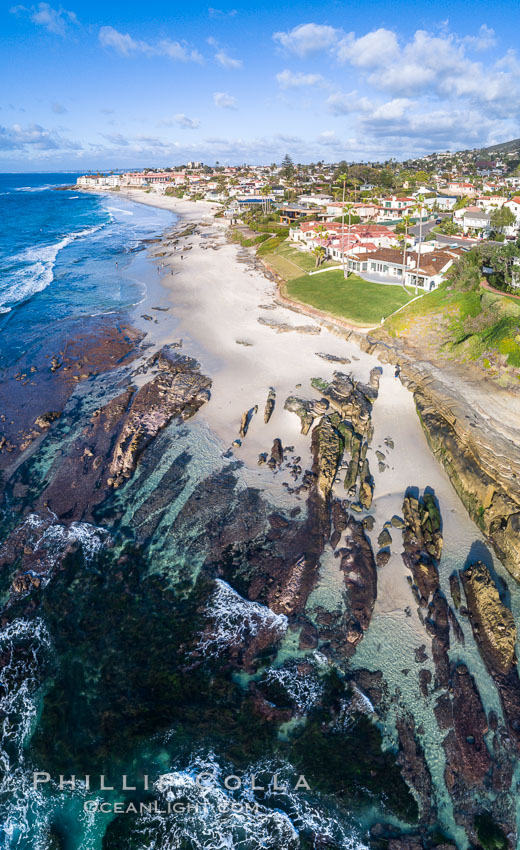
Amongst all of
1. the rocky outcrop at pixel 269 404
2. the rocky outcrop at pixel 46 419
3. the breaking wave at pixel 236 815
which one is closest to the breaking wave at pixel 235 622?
the breaking wave at pixel 236 815

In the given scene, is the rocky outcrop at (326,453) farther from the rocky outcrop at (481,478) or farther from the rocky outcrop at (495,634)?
the rocky outcrop at (495,634)

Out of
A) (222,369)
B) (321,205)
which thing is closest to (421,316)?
(222,369)

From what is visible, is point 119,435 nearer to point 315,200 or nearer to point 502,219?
point 502,219

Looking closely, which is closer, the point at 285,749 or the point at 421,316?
the point at 285,749

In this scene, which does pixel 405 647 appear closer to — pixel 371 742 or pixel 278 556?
pixel 371 742

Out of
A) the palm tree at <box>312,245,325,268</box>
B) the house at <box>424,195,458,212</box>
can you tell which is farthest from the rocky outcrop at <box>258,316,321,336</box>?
the house at <box>424,195,458,212</box>

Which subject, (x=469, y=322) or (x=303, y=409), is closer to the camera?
(x=303, y=409)

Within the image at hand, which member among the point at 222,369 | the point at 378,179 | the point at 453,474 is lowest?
the point at 453,474

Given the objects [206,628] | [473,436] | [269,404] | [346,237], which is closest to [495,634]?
[206,628]
